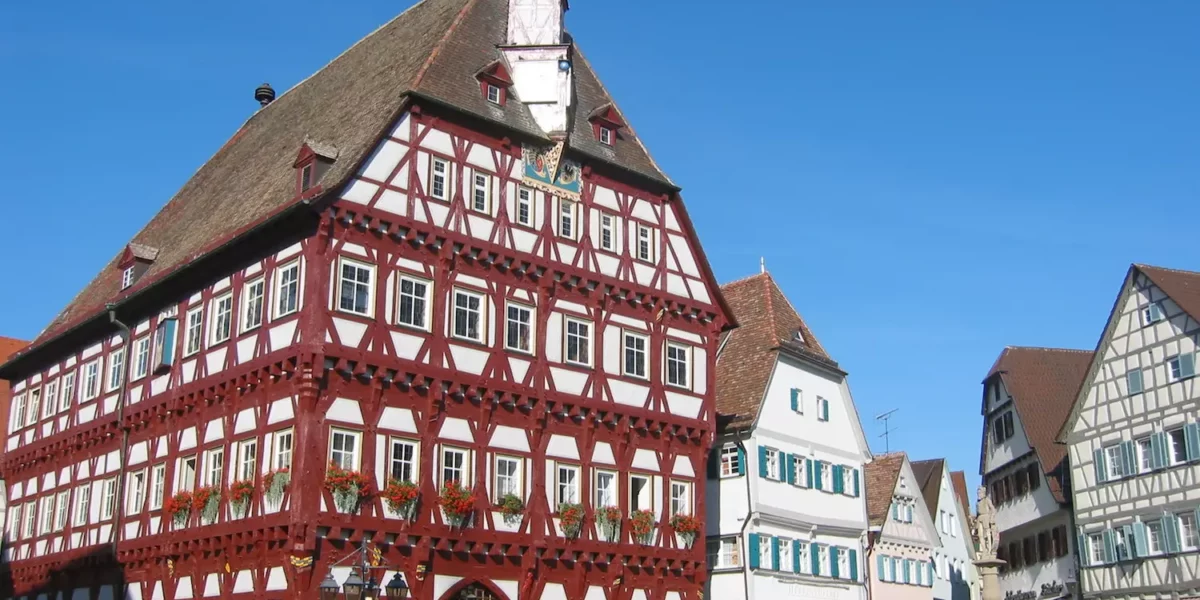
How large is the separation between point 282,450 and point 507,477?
5.35 meters

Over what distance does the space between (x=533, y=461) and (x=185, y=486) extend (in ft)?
27.5

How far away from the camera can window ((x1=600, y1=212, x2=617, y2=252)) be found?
35.2 metres

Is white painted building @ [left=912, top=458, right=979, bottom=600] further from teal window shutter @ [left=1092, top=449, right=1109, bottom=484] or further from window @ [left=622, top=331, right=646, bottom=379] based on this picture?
window @ [left=622, top=331, right=646, bottom=379]

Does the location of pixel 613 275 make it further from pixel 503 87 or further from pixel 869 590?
pixel 869 590

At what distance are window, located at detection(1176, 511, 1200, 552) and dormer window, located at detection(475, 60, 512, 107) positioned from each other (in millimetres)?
25472

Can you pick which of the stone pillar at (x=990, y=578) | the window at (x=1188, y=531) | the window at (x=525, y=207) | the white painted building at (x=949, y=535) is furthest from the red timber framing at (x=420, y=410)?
the white painted building at (x=949, y=535)

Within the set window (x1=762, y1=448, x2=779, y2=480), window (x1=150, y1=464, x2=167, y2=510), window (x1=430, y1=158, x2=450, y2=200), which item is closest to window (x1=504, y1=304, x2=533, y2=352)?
window (x1=430, y1=158, x2=450, y2=200)

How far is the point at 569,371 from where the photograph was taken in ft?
109

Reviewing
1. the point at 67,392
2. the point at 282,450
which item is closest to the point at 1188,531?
the point at 282,450

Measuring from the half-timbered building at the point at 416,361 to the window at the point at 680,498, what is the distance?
3.8 inches

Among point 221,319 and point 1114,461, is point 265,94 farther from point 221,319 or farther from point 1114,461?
point 1114,461

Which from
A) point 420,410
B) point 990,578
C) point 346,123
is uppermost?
point 346,123

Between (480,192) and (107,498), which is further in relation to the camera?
(107,498)

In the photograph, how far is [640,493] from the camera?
114 ft
